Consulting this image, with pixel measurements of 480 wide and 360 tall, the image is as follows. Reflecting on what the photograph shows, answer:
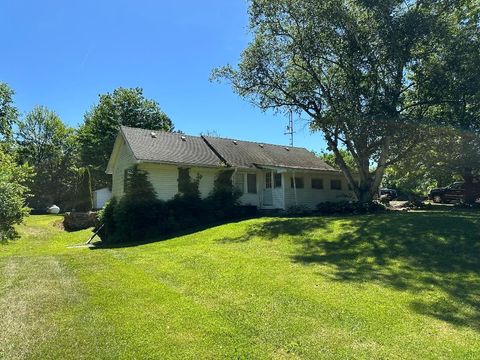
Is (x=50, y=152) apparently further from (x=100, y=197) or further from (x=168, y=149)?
(x=168, y=149)

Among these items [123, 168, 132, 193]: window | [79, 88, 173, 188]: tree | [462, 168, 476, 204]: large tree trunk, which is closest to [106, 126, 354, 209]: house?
[123, 168, 132, 193]: window

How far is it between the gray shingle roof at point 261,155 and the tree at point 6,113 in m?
15.5

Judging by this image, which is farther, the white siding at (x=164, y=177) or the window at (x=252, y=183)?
the window at (x=252, y=183)

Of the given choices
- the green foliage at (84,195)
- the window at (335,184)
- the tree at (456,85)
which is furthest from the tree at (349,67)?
the green foliage at (84,195)

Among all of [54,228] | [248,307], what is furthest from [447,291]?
[54,228]

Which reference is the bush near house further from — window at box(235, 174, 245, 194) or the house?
window at box(235, 174, 245, 194)

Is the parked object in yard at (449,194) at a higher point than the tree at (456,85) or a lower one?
lower

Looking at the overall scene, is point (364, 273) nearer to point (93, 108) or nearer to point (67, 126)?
point (93, 108)

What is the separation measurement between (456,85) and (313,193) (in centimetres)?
971

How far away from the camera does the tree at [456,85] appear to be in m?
19.5

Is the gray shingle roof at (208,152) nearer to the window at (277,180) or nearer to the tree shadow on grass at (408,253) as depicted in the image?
the window at (277,180)

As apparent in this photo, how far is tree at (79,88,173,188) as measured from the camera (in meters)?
43.0

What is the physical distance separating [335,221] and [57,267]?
10462 millimetres

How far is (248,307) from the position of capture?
6426 mm
